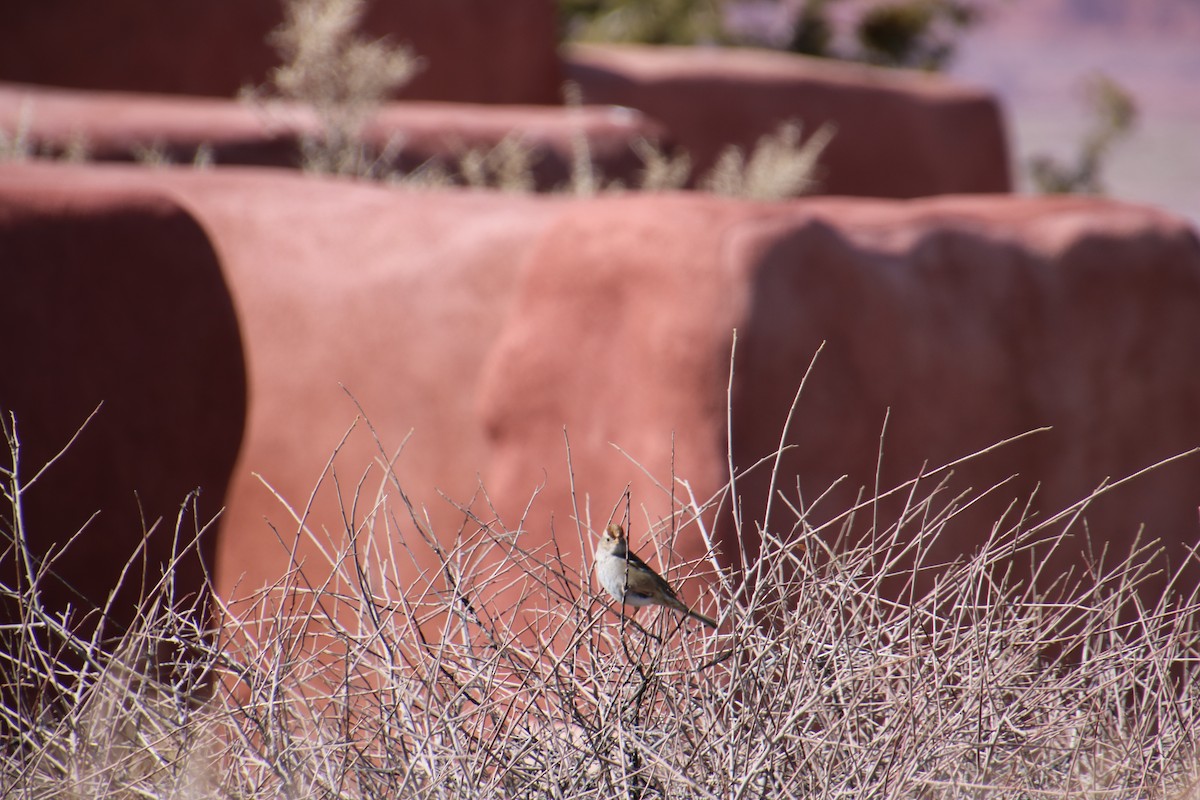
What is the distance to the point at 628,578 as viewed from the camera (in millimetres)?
2574

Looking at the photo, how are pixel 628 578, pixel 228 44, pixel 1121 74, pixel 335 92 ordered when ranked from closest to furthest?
pixel 628 578 → pixel 335 92 → pixel 228 44 → pixel 1121 74

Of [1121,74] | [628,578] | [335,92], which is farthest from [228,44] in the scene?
[1121,74]

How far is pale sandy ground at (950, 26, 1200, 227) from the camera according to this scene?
1721 inches

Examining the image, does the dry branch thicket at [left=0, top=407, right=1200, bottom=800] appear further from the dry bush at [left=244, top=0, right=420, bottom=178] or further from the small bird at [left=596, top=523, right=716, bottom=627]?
the dry bush at [left=244, top=0, right=420, bottom=178]

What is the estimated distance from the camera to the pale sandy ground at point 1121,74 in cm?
4372

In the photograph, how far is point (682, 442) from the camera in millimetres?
4234

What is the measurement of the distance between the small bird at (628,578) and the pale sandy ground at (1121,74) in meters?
41.9

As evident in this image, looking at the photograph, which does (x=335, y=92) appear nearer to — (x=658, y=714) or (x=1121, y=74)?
(x=658, y=714)

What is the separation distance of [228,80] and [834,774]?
26.9ft

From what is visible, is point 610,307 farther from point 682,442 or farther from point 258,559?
point 258,559

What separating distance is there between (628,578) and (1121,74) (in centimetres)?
4553

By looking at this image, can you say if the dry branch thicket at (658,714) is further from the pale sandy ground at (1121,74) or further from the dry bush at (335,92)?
the pale sandy ground at (1121,74)

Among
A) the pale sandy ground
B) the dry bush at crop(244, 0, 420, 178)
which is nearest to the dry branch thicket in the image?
A: the dry bush at crop(244, 0, 420, 178)

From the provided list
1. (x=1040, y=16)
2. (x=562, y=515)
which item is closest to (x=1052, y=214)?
(x=562, y=515)
